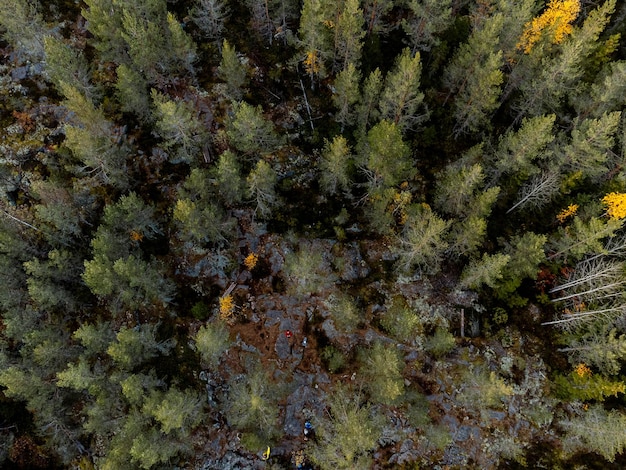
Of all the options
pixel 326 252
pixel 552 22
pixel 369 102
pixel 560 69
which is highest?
pixel 552 22

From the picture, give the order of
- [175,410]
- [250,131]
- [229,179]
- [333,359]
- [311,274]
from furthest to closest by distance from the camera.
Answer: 1. [311,274]
2. [229,179]
3. [250,131]
4. [333,359]
5. [175,410]

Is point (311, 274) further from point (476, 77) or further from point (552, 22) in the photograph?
point (552, 22)

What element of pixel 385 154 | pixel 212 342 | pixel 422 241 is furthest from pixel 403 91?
pixel 212 342

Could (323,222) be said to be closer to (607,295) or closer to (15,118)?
(607,295)

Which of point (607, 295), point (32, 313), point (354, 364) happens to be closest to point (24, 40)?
point (32, 313)

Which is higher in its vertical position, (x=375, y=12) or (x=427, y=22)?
(x=375, y=12)

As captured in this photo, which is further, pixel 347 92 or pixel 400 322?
pixel 347 92
